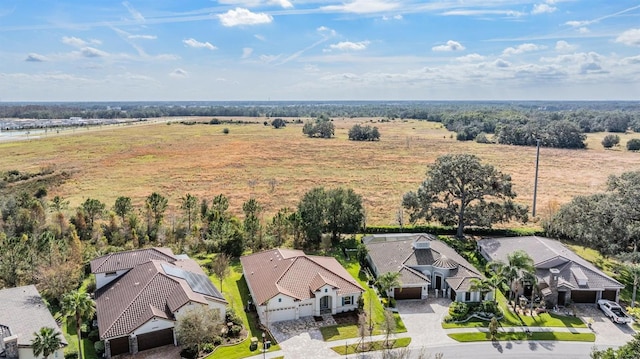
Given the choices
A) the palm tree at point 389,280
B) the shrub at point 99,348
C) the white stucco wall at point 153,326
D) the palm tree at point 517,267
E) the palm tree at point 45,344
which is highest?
the palm tree at point 517,267

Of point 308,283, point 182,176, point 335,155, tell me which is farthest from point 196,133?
point 308,283

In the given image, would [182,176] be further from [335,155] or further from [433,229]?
[433,229]

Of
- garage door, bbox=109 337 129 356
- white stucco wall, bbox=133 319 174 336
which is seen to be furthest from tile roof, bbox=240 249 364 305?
garage door, bbox=109 337 129 356

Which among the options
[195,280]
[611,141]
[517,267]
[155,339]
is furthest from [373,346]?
[611,141]

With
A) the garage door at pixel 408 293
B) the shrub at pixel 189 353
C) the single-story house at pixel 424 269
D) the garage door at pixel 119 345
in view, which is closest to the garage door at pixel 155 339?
the garage door at pixel 119 345

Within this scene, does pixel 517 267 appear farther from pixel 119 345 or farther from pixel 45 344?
pixel 45 344

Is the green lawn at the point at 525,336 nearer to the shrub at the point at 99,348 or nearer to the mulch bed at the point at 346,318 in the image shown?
the mulch bed at the point at 346,318

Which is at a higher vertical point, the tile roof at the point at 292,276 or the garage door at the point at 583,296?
the tile roof at the point at 292,276

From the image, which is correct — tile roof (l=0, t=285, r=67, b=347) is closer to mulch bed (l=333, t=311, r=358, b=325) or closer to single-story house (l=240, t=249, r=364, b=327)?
single-story house (l=240, t=249, r=364, b=327)
